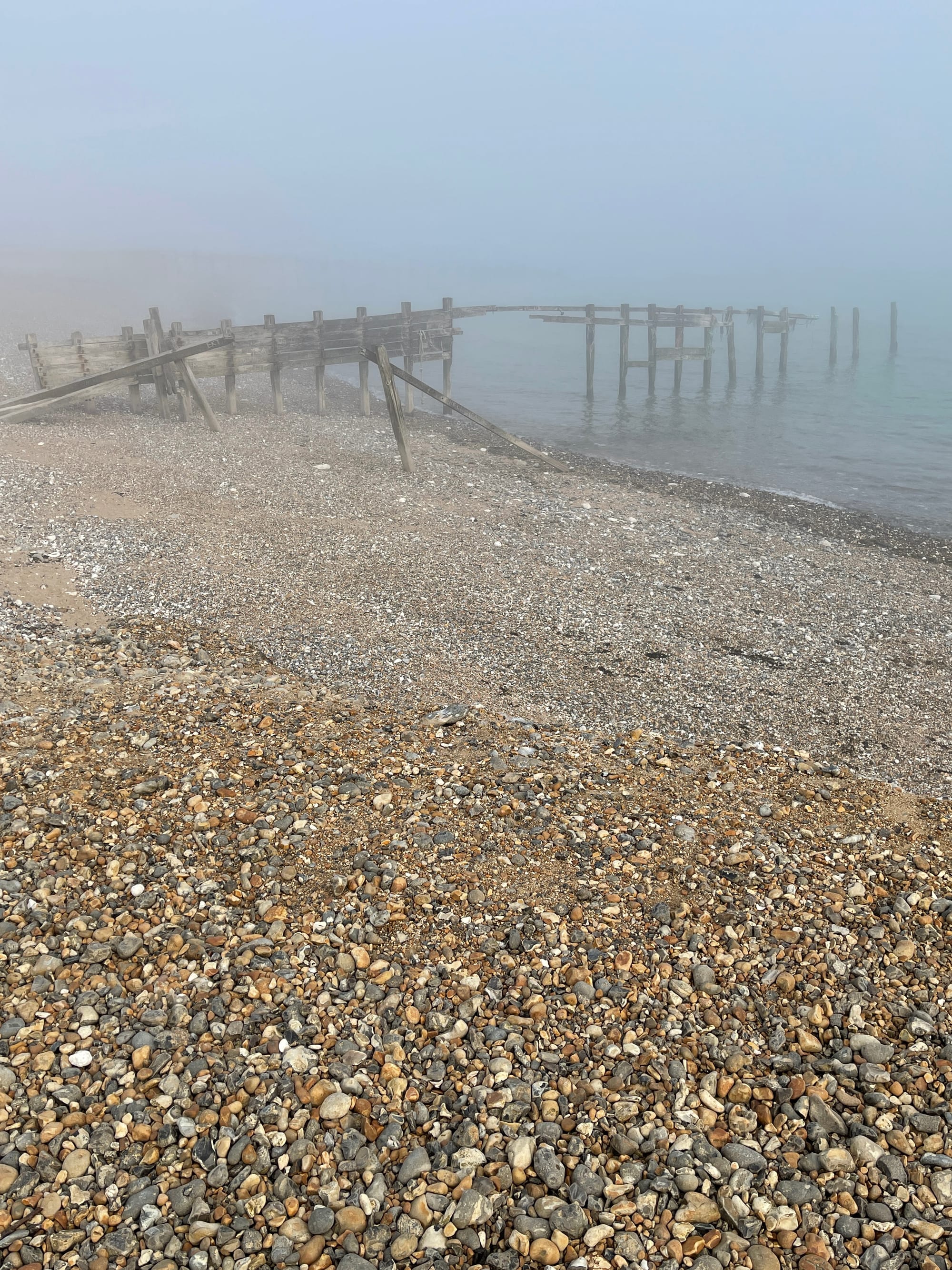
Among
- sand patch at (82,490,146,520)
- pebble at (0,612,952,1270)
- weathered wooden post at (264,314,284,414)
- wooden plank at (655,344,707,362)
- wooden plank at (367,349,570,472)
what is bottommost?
pebble at (0,612,952,1270)

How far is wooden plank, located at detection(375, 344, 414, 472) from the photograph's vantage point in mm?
19141

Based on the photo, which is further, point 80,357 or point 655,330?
point 655,330

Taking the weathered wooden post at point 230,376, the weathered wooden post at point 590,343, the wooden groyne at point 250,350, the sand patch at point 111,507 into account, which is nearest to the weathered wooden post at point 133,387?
the wooden groyne at point 250,350

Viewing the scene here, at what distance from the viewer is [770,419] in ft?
117

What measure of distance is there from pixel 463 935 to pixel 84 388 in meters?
19.0

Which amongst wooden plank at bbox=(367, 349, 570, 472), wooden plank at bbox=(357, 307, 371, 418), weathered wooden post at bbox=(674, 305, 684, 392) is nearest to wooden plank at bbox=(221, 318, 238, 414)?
wooden plank at bbox=(357, 307, 371, 418)

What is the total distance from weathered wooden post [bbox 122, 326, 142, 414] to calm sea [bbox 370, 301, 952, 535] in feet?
45.2

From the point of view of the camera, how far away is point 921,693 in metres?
10.3

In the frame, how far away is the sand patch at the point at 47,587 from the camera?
1072cm

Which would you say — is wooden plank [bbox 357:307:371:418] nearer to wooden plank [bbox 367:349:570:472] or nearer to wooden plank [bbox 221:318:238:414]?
wooden plank [bbox 221:318:238:414]

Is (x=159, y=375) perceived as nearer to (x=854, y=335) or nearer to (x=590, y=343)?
(x=590, y=343)

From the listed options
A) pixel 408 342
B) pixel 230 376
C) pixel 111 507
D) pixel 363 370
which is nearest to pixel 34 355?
pixel 230 376

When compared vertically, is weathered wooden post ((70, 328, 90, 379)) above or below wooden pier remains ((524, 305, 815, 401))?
below

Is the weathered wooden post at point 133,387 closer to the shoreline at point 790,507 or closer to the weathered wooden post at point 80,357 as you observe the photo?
the weathered wooden post at point 80,357
